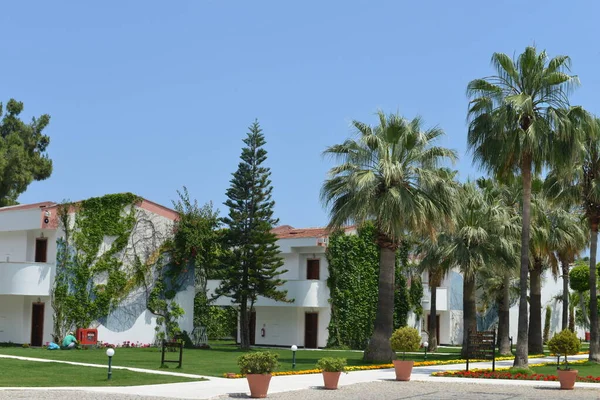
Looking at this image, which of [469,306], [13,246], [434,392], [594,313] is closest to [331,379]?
[434,392]

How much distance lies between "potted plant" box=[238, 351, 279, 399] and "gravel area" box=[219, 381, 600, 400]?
0.35 metres

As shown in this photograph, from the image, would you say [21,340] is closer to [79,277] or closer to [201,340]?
[79,277]

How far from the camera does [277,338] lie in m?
46.1

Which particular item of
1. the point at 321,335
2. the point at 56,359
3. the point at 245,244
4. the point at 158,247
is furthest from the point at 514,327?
the point at 56,359

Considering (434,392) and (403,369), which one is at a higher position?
(403,369)

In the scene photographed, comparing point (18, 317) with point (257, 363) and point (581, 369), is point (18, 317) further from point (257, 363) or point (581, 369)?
point (581, 369)

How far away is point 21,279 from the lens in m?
34.8

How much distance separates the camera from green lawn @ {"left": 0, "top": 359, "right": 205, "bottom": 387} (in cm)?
1930

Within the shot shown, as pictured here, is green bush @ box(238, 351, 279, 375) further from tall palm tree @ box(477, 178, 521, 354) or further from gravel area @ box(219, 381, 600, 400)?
tall palm tree @ box(477, 178, 521, 354)

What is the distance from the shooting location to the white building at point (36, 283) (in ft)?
115

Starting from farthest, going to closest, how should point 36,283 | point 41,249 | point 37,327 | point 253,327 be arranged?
point 253,327, point 41,249, point 37,327, point 36,283

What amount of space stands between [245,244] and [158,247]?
417 cm

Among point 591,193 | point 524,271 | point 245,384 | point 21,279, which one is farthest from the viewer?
point 21,279

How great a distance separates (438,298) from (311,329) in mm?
9151
